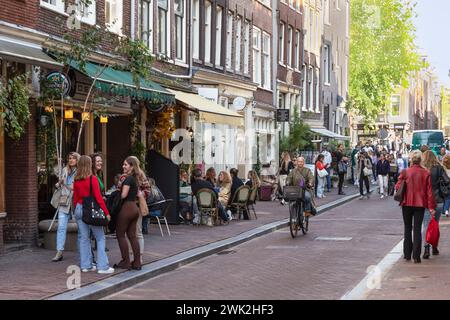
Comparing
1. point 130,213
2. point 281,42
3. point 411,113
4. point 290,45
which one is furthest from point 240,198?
point 411,113

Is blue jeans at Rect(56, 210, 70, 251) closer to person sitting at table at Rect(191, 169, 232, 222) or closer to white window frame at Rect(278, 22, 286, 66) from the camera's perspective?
person sitting at table at Rect(191, 169, 232, 222)

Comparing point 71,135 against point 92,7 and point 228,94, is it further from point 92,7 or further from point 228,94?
point 228,94

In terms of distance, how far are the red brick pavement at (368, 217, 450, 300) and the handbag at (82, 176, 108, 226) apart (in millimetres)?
3988

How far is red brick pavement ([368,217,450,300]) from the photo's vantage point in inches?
472

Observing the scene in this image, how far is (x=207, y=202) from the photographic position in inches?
909

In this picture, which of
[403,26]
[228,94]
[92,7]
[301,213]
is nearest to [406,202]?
[301,213]

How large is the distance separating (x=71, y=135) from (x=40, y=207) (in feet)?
6.63

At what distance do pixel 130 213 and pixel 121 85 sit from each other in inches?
180

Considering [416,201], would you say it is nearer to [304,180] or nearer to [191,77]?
[304,180]

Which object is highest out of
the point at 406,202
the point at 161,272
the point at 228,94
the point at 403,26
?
the point at 403,26

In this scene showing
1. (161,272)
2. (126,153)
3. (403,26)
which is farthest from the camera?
(403,26)

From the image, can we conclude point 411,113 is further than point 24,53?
Yes

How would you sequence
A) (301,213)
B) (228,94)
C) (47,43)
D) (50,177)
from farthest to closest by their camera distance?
(228,94) → (301,213) → (50,177) → (47,43)
